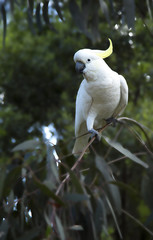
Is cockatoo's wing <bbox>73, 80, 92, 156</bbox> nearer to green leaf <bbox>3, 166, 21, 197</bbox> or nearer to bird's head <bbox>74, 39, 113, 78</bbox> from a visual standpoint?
bird's head <bbox>74, 39, 113, 78</bbox>

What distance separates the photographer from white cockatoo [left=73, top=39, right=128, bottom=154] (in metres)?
1.67

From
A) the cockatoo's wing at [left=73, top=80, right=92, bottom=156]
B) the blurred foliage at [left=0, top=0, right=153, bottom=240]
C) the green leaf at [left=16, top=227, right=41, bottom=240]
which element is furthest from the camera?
the blurred foliage at [left=0, top=0, right=153, bottom=240]

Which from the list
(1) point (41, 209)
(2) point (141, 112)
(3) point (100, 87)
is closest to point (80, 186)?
(1) point (41, 209)

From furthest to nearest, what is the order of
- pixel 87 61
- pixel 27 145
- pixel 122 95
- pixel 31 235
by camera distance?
pixel 122 95 → pixel 87 61 → pixel 27 145 → pixel 31 235

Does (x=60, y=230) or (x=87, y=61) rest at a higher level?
(x=87, y=61)

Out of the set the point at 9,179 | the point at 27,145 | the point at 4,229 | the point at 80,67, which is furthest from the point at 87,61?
the point at 4,229

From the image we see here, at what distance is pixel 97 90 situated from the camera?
5.54 ft

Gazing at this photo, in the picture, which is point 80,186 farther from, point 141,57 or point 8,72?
point 8,72

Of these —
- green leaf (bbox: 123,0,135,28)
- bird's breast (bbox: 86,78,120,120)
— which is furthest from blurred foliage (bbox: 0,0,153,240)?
bird's breast (bbox: 86,78,120,120)

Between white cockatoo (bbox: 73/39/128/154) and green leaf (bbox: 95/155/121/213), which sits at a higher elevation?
white cockatoo (bbox: 73/39/128/154)

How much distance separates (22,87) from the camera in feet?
16.0

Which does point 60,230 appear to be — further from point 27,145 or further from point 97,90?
point 97,90

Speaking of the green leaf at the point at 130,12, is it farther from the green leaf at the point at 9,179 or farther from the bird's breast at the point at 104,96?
the green leaf at the point at 9,179

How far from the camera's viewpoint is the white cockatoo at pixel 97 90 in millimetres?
1670
